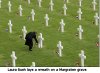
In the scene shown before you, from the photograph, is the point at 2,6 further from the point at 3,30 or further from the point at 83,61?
the point at 83,61

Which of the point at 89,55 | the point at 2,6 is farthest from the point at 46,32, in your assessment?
the point at 2,6

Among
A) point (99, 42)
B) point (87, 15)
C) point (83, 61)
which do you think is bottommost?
point (83, 61)

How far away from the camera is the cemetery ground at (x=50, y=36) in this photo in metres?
21.8

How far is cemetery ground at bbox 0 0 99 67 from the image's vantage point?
21.8 metres

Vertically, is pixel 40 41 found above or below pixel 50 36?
below

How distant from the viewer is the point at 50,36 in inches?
996

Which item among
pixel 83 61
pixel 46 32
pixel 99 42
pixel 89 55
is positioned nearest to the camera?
pixel 83 61

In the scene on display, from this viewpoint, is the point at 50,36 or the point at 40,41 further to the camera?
the point at 50,36

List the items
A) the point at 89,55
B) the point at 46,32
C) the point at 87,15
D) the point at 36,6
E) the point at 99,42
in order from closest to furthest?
the point at 89,55 < the point at 99,42 < the point at 46,32 < the point at 87,15 < the point at 36,6

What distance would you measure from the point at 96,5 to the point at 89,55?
10770mm

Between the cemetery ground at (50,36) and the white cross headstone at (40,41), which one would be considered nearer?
the cemetery ground at (50,36)

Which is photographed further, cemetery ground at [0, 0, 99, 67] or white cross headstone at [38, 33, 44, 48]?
white cross headstone at [38, 33, 44, 48]

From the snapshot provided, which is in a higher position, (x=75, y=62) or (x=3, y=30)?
(x=3, y=30)

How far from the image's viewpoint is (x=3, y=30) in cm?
2634
